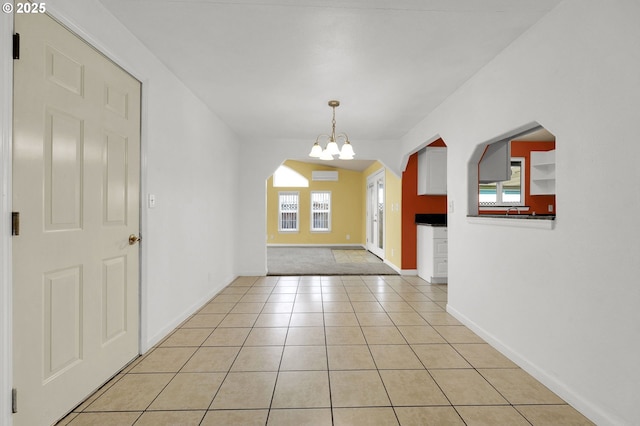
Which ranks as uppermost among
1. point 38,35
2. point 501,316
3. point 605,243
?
point 38,35

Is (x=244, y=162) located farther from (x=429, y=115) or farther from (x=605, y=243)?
(x=605, y=243)

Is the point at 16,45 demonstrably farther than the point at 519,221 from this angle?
No

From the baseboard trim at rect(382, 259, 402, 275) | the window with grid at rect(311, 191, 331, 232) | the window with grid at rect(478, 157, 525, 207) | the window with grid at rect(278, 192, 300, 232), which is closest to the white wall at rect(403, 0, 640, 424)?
the baseboard trim at rect(382, 259, 402, 275)

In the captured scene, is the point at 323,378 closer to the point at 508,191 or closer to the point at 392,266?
the point at 392,266

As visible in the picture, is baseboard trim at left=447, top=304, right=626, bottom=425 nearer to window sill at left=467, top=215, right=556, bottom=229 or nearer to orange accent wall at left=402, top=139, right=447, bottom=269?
window sill at left=467, top=215, right=556, bottom=229

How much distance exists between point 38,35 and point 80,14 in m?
0.37

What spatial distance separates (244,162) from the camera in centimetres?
556

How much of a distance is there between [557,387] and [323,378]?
1476mm

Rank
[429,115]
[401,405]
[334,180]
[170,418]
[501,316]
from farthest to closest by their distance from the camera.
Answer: [334,180], [429,115], [501,316], [401,405], [170,418]

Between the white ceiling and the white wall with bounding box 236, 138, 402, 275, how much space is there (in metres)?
1.64

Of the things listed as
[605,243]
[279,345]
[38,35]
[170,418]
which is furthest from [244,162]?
[605,243]

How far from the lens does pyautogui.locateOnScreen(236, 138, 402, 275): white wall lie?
218 inches

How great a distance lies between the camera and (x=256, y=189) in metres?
5.56

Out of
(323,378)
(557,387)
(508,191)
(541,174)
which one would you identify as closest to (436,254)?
(508,191)
